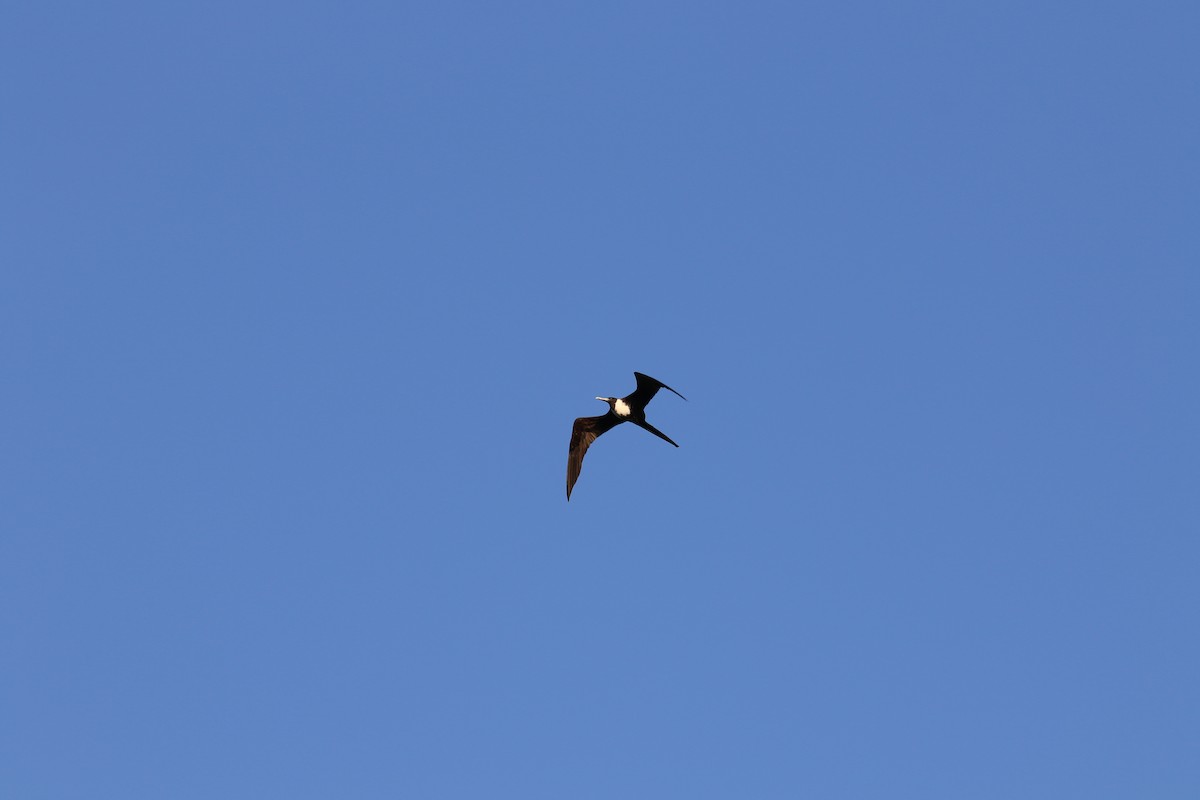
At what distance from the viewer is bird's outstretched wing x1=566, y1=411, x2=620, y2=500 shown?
36.3 metres

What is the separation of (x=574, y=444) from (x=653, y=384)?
360cm

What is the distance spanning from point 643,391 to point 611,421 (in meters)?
1.92

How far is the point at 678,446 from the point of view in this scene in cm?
3391

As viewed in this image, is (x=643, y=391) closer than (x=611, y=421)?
Yes

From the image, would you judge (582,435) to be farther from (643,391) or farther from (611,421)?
(643,391)

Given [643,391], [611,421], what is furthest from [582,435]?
[643,391]

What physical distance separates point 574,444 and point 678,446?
3974 mm

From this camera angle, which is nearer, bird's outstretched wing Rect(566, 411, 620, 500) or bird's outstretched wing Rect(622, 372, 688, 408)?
bird's outstretched wing Rect(622, 372, 688, 408)

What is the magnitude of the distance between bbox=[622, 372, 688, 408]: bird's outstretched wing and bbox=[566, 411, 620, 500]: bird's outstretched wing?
100cm

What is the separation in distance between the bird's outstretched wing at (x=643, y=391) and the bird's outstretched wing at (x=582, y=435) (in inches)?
39.4

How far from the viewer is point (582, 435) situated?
3697 centimetres

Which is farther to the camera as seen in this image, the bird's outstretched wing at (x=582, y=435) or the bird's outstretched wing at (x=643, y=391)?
the bird's outstretched wing at (x=582, y=435)

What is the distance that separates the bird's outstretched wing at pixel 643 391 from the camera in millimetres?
34156

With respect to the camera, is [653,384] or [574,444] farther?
[574,444]
